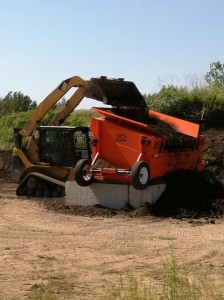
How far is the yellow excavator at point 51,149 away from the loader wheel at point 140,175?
3568 millimetres

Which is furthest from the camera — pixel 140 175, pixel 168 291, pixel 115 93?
pixel 115 93

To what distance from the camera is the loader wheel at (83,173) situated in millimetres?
13500

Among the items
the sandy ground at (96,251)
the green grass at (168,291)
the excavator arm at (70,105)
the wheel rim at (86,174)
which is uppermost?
the excavator arm at (70,105)

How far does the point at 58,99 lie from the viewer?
16844mm

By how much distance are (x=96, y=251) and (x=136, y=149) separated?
14.1 feet

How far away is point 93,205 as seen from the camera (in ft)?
45.7

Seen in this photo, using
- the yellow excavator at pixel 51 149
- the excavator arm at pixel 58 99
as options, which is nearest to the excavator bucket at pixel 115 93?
the yellow excavator at pixel 51 149

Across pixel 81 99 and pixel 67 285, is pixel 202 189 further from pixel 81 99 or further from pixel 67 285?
pixel 67 285

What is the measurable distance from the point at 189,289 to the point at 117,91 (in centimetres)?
927

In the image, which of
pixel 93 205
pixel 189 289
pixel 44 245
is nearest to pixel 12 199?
pixel 93 205

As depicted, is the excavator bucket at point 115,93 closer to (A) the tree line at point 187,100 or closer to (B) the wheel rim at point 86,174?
(B) the wheel rim at point 86,174

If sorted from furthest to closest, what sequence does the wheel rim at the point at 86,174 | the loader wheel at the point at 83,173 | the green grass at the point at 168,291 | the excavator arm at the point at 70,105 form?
the excavator arm at the point at 70,105 < the wheel rim at the point at 86,174 < the loader wheel at the point at 83,173 < the green grass at the point at 168,291

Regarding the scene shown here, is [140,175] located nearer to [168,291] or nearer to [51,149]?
[51,149]

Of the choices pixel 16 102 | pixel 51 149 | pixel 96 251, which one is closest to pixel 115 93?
pixel 51 149
